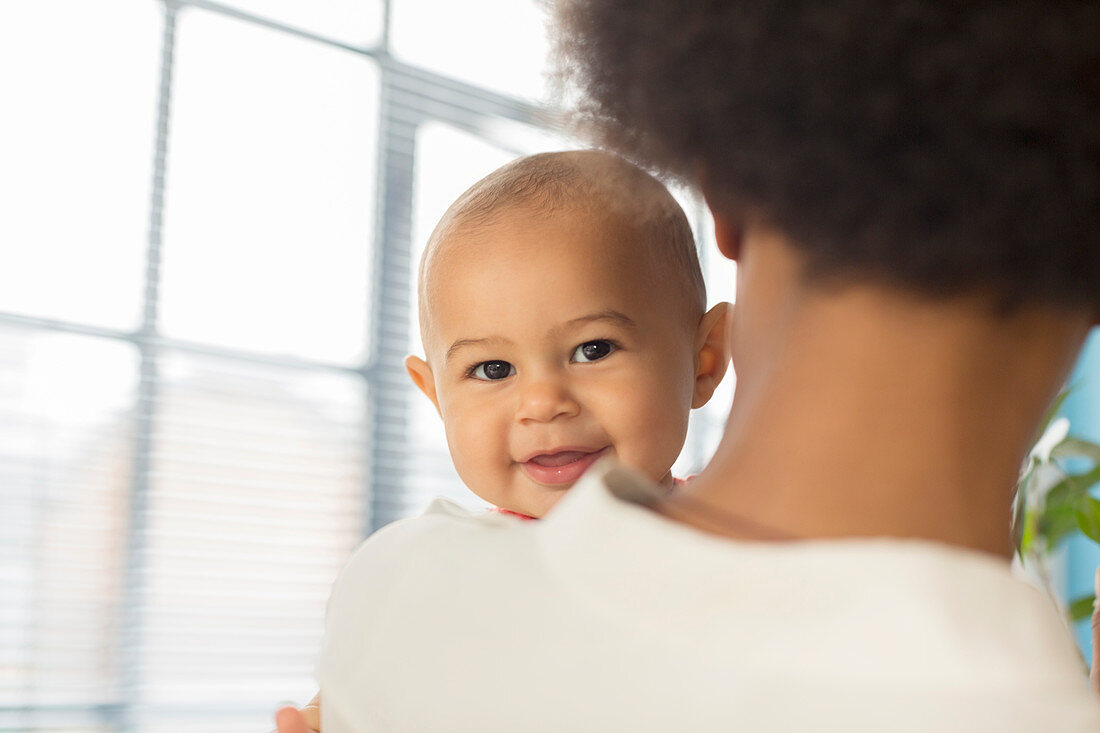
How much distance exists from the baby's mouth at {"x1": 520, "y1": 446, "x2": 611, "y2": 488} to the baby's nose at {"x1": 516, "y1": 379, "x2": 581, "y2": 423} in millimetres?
48

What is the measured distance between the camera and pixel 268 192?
3016mm

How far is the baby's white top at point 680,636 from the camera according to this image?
0.45m

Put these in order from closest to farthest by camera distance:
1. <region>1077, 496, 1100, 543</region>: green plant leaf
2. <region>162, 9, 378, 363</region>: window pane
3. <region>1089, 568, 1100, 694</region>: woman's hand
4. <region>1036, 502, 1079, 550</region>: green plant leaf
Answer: <region>1089, 568, 1100, 694</region>: woman's hand → <region>1077, 496, 1100, 543</region>: green plant leaf → <region>1036, 502, 1079, 550</region>: green plant leaf → <region>162, 9, 378, 363</region>: window pane

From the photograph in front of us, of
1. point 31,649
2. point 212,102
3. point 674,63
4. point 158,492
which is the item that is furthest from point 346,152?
point 674,63

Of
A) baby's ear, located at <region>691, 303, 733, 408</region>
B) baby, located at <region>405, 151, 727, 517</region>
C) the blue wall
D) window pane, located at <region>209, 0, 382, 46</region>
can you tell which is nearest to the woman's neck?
baby, located at <region>405, 151, 727, 517</region>

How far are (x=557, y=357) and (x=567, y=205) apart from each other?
0.17m

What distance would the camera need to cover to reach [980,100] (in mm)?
485

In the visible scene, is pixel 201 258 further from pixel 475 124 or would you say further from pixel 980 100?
pixel 980 100

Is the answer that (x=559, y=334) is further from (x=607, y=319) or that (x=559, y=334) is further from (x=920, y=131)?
(x=920, y=131)

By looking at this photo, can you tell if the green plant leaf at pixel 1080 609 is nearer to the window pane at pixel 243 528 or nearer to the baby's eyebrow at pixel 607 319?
the baby's eyebrow at pixel 607 319

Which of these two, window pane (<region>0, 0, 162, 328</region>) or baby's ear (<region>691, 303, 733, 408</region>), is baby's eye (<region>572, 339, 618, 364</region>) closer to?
→ baby's ear (<region>691, 303, 733, 408</region>)

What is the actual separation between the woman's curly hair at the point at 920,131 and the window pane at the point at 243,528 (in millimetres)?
2518

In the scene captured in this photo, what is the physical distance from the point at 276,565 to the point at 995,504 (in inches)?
104

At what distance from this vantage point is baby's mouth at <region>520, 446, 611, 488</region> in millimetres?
1191
